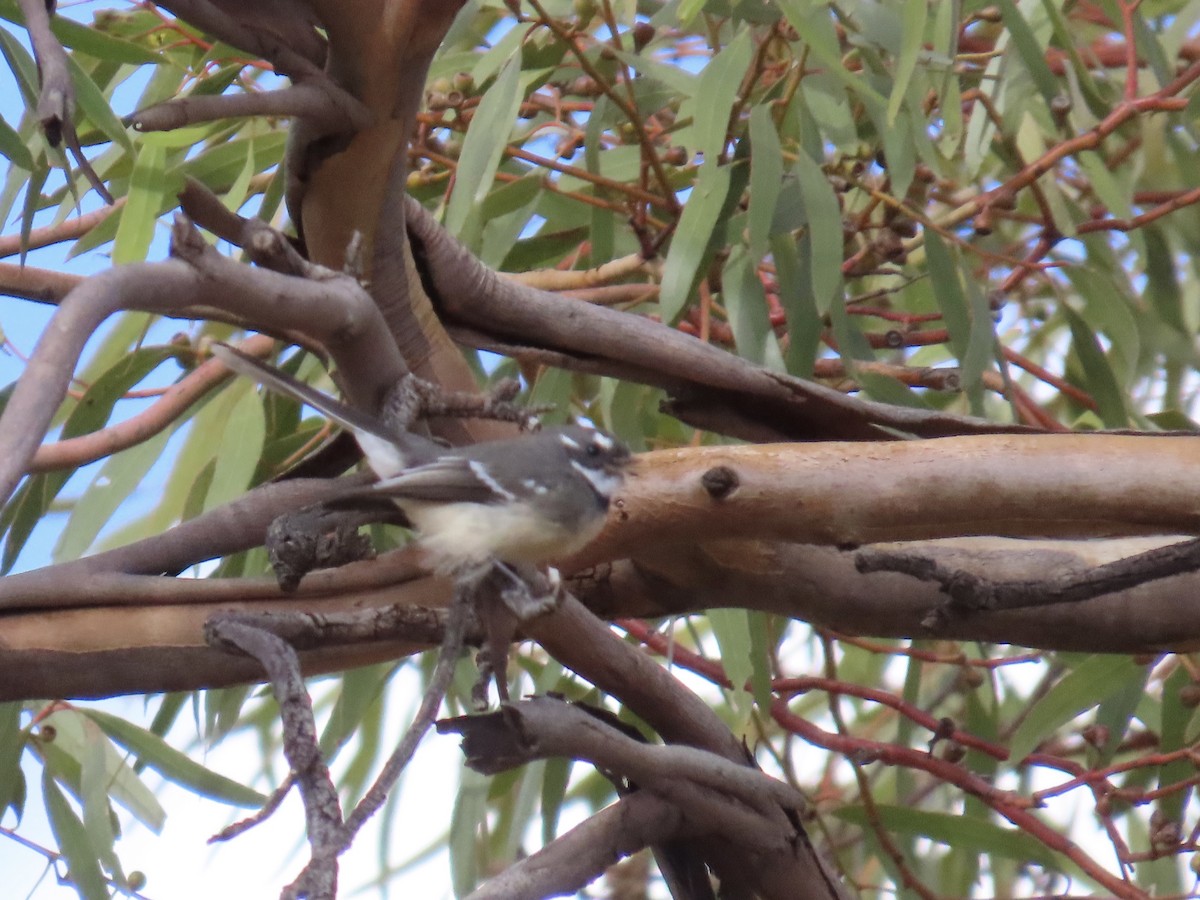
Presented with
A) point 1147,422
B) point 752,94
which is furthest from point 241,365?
point 1147,422

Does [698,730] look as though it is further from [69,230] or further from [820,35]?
[69,230]

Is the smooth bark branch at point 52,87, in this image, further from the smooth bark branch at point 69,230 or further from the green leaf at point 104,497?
the green leaf at point 104,497

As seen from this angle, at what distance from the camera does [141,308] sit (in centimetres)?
75

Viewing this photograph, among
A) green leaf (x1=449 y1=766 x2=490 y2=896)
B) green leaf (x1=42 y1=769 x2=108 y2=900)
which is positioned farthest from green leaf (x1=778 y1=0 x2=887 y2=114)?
green leaf (x1=42 y1=769 x2=108 y2=900)

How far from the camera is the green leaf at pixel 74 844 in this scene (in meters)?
1.42

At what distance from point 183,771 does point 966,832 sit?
2.69 feet

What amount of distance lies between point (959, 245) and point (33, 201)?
2.97 feet

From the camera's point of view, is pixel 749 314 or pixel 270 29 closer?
pixel 270 29

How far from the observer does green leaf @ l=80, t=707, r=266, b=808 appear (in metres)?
1.39

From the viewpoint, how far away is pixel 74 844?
56.9 inches

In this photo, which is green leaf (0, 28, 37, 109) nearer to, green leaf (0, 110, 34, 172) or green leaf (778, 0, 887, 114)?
green leaf (0, 110, 34, 172)

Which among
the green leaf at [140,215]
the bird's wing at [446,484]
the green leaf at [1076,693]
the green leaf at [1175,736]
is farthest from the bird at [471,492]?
the green leaf at [1175,736]

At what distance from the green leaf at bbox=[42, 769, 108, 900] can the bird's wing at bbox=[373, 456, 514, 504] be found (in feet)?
2.21

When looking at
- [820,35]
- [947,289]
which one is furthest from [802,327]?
[820,35]
